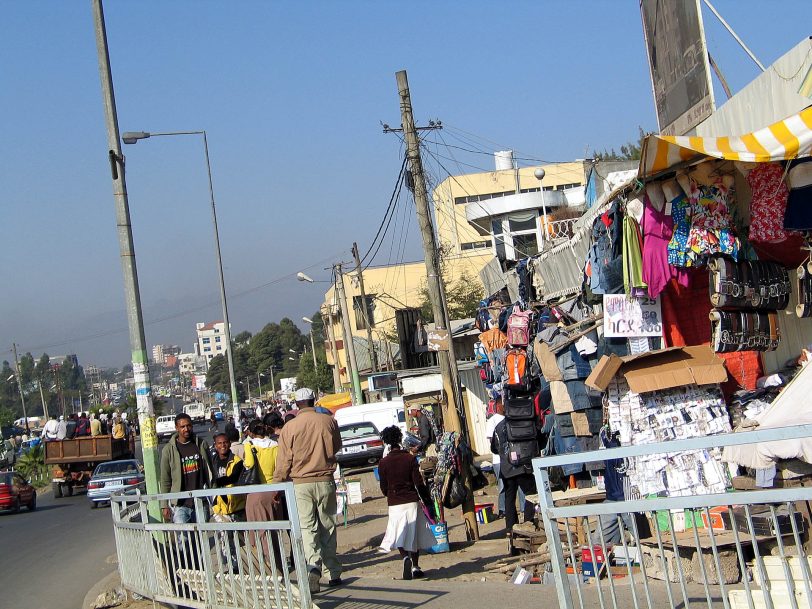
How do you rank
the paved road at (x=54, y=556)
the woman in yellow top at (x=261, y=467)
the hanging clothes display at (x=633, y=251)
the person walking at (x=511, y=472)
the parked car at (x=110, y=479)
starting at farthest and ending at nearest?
1. the parked car at (x=110, y=479)
2. the paved road at (x=54, y=556)
3. the person walking at (x=511, y=472)
4. the woman in yellow top at (x=261, y=467)
5. the hanging clothes display at (x=633, y=251)

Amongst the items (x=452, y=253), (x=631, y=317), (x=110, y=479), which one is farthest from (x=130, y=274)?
(x=452, y=253)

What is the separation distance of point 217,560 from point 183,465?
10.9 ft

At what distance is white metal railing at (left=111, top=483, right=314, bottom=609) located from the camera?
22.9 ft

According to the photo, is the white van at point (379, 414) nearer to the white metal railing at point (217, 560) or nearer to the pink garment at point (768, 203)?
the white metal railing at point (217, 560)

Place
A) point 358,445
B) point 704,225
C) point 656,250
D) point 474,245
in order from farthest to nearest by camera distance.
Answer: point 474,245
point 358,445
point 656,250
point 704,225

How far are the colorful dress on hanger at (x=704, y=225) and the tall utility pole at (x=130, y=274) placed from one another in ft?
21.8

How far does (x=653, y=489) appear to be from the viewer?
30.5ft

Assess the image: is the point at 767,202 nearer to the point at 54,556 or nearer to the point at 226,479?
the point at 226,479

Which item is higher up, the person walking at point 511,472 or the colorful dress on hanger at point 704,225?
the colorful dress on hanger at point 704,225

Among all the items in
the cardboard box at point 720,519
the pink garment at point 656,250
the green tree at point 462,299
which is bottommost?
the cardboard box at point 720,519

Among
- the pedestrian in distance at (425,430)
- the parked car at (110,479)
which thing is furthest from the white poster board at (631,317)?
the parked car at (110,479)

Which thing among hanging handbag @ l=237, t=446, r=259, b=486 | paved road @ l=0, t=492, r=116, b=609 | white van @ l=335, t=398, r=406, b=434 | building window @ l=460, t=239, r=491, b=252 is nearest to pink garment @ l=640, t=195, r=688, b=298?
hanging handbag @ l=237, t=446, r=259, b=486

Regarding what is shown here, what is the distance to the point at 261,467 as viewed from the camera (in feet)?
35.6

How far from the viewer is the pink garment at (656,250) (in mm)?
9125
